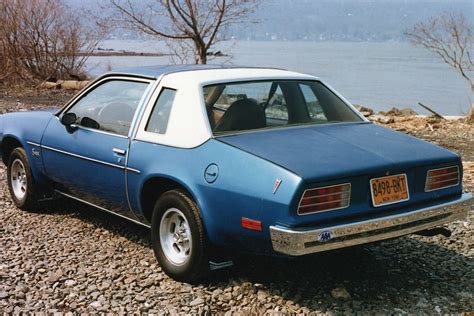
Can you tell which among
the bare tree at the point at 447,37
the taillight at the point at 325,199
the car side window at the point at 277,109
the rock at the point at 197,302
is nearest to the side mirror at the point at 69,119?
the car side window at the point at 277,109

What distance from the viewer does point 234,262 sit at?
5027 millimetres

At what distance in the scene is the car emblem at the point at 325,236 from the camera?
151 inches

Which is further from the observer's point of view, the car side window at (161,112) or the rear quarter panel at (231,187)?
the car side window at (161,112)

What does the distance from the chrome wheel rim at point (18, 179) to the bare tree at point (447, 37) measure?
15.5m

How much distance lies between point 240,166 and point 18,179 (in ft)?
11.3

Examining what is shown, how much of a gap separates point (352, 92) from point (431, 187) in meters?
25.7

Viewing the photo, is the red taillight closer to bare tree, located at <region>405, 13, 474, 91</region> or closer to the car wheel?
the car wheel

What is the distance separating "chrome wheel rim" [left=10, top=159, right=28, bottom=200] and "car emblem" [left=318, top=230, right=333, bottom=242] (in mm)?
3731

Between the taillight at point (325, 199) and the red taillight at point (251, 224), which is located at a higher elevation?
the taillight at point (325, 199)

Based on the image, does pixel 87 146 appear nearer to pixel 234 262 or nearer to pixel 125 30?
pixel 234 262

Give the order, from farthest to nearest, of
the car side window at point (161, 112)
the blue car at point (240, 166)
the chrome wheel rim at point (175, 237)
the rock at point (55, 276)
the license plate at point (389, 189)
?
the car side window at point (161, 112), the rock at point (55, 276), the chrome wheel rim at point (175, 237), the license plate at point (389, 189), the blue car at point (240, 166)

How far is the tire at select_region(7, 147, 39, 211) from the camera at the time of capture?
6336 mm

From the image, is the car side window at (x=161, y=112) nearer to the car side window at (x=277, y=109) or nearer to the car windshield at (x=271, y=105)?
the car windshield at (x=271, y=105)

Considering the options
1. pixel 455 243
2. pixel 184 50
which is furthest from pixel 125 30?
pixel 455 243
